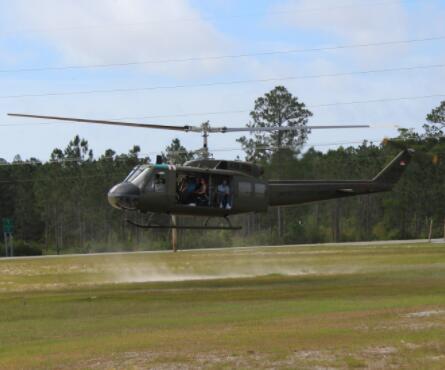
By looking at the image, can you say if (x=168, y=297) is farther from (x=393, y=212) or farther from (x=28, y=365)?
(x=393, y=212)

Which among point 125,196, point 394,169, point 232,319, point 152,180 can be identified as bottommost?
point 232,319

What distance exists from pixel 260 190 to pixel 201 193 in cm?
277

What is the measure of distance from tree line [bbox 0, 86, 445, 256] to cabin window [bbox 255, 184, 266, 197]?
49355 millimetres

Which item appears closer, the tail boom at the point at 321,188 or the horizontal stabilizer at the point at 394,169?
the tail boom at the point at 321,188

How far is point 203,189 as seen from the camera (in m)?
32.2

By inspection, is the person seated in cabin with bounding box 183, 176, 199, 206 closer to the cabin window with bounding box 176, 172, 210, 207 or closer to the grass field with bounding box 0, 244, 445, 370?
the cabin window with bounding box 176, 172, 210, 207

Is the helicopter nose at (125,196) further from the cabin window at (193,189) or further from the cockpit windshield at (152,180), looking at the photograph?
the cabin window at (193,189)

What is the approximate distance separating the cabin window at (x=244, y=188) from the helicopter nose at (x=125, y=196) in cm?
402

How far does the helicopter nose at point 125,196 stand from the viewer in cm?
3103

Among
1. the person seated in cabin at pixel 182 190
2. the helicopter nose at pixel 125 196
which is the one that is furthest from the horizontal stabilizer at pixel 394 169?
the helicopter nose at pixel 125 196

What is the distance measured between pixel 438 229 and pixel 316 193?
2718 inches

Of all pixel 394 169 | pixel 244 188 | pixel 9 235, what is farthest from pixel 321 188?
pixel 9 235

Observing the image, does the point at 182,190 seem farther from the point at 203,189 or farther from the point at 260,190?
the point at 260,190

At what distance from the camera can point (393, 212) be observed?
105 m
